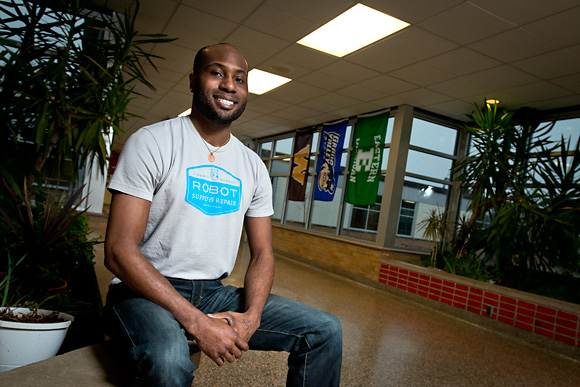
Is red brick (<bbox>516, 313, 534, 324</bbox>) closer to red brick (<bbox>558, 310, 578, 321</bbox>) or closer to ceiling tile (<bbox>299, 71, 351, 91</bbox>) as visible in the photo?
red brick (<bbox>558, 310, 578, 321</bbox>)

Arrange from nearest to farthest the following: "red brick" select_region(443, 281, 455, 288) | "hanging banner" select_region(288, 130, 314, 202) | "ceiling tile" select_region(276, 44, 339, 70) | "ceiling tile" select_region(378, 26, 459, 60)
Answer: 1. "ceiling tile" select_region(378, 26, 459, 60)
2. "red brick" select_region(443, 281, 455, 288)
3. "ceiling tile" select_region(276, 44, 339, 70)
4. "hanging banner" select_region(288, 130, 314, 202)

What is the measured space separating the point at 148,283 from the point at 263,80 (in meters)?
5.48

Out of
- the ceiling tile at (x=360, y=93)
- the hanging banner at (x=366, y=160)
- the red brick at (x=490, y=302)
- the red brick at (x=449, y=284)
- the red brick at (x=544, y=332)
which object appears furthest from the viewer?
the hanging banner at (x=366, y=160)

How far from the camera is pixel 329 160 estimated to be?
8023mm

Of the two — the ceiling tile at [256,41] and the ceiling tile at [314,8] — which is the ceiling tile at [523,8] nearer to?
the ceiling tile at [314,8]

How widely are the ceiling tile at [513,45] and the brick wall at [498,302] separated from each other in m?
2.40

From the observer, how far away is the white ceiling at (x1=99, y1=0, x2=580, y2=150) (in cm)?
359

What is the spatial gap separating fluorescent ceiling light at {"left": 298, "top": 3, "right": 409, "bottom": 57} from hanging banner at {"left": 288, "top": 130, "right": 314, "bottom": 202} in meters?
4.13

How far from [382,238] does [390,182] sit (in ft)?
2.93

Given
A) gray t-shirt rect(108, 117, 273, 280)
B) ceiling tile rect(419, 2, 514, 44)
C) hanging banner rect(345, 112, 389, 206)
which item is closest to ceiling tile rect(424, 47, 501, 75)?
ceiling tile rect(419, 2, 514, 44)

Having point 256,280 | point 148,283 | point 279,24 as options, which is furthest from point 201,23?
point 148,283

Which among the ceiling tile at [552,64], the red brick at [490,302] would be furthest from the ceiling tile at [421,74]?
the red brick at [490,302]

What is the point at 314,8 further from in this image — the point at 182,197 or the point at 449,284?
the point at 449,284

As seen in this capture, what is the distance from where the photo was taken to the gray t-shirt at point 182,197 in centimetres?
118
